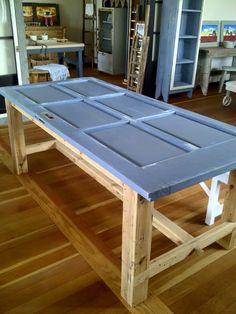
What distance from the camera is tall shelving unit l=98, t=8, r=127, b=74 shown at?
676 cm

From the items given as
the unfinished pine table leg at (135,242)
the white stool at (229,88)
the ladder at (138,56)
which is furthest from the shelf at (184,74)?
the unfinished pine table leg at (135,242)

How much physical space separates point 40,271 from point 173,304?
2.51 ft

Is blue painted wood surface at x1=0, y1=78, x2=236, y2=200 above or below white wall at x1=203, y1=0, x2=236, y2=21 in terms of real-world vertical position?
below

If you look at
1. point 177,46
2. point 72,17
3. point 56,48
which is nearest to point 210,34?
point 177,46

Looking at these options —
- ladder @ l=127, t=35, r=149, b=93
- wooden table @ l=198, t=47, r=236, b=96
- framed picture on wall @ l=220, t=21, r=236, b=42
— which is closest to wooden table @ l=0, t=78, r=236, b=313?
ladder @ l=127, t=35, r=149, b=93

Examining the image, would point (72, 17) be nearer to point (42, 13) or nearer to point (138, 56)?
point (42, 13)

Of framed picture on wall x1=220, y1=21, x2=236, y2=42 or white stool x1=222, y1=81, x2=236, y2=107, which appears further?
framed picture on wall x1=220, y1=21, x2=236, y2=42

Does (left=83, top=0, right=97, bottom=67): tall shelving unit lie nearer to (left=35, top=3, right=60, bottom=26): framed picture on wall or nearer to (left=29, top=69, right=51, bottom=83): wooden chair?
(left=35, top=3, right=60, bottom=26): framed picture on wall

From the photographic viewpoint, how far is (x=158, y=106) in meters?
2.20

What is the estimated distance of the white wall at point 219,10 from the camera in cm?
575

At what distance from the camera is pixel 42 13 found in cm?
753

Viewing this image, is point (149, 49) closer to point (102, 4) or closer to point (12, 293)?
point (102, 4)

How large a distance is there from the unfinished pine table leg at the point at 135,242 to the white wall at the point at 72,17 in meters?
7.64

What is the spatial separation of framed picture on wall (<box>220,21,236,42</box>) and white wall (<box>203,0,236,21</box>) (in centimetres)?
11
